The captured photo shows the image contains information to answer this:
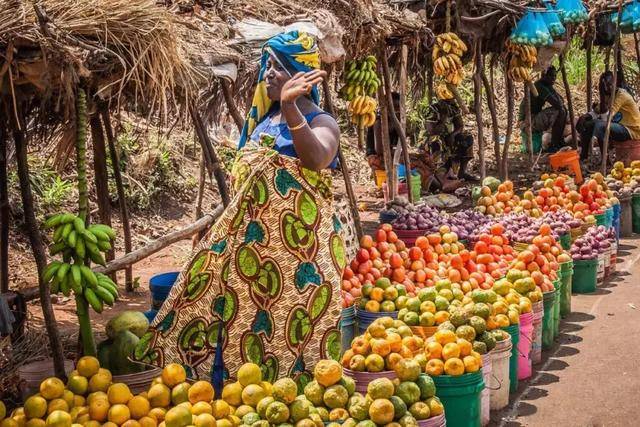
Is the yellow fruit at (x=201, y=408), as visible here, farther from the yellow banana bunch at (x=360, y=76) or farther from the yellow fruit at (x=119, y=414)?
the yellow banana bunch at (x=360, y=76)

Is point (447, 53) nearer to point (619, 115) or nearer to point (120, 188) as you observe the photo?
point (120, 188)

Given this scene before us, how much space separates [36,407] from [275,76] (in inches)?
69.5

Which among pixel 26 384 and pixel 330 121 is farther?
pixel 26 384

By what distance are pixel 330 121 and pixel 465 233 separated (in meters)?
3.67

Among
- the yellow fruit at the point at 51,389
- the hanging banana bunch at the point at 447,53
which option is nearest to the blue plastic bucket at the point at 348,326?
the yellow fruit at the point at 51,389

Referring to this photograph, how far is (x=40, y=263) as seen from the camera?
4434mm

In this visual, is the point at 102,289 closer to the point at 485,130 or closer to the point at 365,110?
the point at 365,110

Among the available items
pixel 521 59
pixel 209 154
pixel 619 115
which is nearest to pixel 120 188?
pixel 209 154

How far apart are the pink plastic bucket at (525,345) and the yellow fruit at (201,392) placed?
236cm

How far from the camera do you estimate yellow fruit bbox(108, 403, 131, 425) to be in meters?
3.81

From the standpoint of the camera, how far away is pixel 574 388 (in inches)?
218

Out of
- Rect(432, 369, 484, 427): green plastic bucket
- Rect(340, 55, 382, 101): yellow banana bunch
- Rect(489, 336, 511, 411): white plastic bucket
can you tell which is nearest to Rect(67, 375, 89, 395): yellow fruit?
Rect(432, 369, 484, 427): green plastic bucket

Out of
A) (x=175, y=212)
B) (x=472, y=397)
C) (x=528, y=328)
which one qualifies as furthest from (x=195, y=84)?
(x=175, y=212)

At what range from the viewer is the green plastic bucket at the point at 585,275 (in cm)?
779
